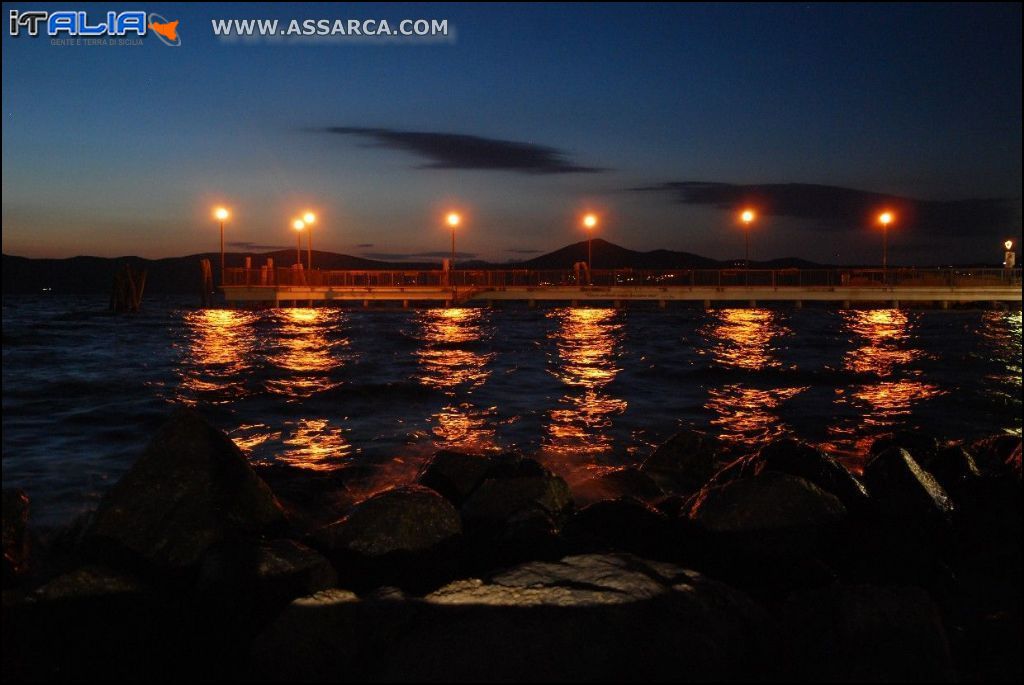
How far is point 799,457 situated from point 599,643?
409 cm

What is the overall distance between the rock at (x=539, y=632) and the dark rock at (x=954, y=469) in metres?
4.76

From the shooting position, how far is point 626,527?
6656mm

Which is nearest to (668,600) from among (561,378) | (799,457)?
(799,457)

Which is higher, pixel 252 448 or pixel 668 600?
pixel 668 600

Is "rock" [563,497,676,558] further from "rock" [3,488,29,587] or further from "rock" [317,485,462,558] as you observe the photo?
"rock" [3,488,29,587]

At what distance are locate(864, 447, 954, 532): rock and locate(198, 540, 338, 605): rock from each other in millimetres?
Answer: 5316

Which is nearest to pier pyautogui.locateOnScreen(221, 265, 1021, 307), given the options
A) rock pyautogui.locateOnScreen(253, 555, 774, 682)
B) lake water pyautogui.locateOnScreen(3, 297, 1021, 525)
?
lake water pyautogui.locateOnScreen(3, 297, 1021, 525)

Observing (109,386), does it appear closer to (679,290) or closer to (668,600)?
(668,600)

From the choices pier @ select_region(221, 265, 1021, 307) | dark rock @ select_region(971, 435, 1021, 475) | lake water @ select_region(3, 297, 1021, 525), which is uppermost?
pier @ select_region(221, 265, 1021, 307)

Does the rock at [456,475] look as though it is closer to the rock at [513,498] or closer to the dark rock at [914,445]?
the rock at [513,498]

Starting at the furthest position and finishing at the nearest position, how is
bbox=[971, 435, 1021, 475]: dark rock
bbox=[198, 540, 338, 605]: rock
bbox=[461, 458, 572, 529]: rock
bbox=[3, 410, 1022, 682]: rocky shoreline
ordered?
bbox=[971, 435, 1021, 475]: dark rock < bbox=[461, 458, 572, 529]: rock < bbox=[198, 540, 338, 605]: rock < bbox=[3, 410, 1022, 682]: rocky shoreline

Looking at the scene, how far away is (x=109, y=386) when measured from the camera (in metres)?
21.0

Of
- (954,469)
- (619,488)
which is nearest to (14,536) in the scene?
(619,488)

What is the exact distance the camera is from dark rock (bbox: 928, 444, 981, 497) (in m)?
8.22
